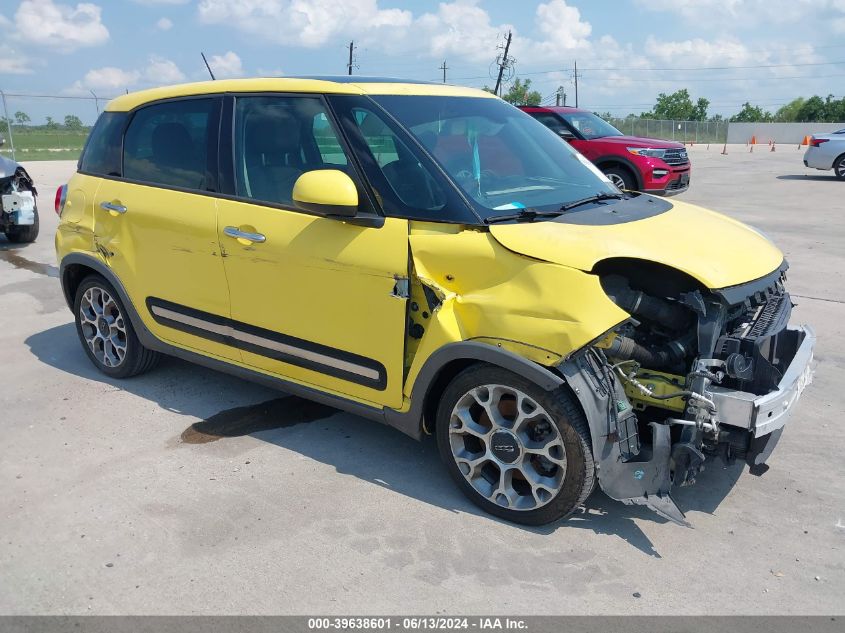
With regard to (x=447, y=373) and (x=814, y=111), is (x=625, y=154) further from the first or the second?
(x=814, y=111)

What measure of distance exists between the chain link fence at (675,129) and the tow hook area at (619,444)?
44596 millimetres

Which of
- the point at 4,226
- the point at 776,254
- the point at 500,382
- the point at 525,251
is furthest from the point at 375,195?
the point at 4,226

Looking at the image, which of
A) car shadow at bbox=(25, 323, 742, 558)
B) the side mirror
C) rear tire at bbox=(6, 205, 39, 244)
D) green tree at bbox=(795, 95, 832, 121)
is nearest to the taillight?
car shadow at bbox=(25, 323, 742, 558)

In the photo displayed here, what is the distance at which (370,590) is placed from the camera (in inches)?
118

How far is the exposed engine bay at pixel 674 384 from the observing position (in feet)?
10.3

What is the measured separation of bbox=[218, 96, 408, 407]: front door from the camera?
3.58 m

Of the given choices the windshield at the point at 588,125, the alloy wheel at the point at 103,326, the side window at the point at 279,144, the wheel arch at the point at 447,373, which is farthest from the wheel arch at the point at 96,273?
the windshield at the point at 588,125

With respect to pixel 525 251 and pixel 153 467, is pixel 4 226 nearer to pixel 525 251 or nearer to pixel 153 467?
pixel 153 467

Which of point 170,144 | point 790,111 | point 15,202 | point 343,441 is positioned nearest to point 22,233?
point 15,202

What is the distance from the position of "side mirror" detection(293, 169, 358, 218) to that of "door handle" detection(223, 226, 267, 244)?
0.44 meters

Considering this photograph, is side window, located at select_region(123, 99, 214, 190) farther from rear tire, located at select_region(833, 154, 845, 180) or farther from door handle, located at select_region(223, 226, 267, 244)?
rear tire, located at select_region(833, 154, 845, 180)

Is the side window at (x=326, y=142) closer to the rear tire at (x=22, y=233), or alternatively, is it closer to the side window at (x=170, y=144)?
the side window at (x=170, y=144)

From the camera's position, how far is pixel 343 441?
4312 millimetres
